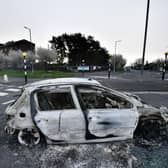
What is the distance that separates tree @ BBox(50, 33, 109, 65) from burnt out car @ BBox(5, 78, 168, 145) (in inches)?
1772

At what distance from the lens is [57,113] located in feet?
8.21

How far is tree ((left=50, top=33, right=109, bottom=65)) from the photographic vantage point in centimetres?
4734

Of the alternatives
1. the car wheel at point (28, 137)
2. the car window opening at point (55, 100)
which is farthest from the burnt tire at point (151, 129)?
the car wheel at point (28, 137)

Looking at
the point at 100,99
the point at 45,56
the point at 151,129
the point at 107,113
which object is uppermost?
the point at 45,56

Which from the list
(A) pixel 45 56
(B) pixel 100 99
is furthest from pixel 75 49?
(B) pixel 100 99

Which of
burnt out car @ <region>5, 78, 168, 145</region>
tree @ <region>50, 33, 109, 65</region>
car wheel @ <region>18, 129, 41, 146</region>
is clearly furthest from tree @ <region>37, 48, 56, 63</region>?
burnt out car @ <region>5, 78, 168, 145</region>

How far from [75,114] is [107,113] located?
0.64 meters

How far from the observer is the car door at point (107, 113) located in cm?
257

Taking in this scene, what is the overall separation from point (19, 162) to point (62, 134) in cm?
90

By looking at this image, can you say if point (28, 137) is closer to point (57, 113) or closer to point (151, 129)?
point (57, 113)

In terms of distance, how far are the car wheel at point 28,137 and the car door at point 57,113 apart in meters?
0.29

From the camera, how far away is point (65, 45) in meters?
49.0

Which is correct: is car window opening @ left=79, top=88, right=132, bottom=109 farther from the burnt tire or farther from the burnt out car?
the burnt tire

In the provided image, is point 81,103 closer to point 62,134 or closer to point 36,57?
point 62,134
